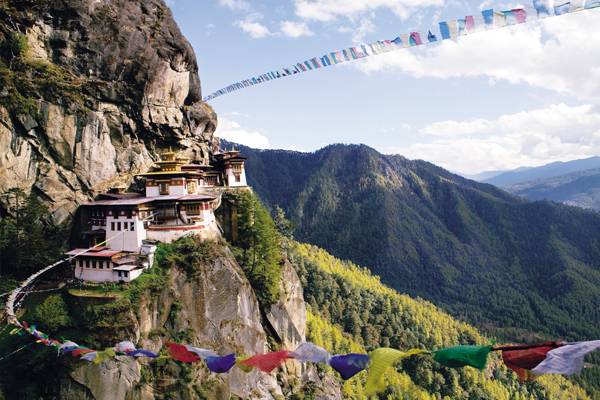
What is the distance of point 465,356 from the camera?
28.7 feet

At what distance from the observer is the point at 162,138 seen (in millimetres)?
35438

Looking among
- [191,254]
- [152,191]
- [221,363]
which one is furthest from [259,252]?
[221,363]

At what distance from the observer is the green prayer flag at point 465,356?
845cm

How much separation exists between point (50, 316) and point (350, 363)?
63.4ft

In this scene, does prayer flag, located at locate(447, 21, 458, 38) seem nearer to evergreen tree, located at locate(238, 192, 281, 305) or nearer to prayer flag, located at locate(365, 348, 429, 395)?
prayer flag, located at locate(365, 348, 429, 395)

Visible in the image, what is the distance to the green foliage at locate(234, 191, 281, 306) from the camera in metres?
33.4

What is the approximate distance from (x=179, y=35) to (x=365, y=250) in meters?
173

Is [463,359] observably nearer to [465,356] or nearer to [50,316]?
[465,356]

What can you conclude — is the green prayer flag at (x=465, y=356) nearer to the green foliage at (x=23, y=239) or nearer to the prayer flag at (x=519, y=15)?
the prayer flag at (x=519, y=15)

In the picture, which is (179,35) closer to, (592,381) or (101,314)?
(101,314)

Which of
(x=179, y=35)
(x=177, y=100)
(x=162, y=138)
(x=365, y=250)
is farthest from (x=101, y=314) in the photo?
(x=365, y=250)

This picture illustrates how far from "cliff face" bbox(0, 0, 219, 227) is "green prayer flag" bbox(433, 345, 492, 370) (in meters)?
29.9

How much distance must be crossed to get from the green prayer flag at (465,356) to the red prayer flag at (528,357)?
0.52 m

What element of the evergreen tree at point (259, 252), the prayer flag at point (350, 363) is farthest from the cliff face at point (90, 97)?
the prayer flag at point (350, 363)
